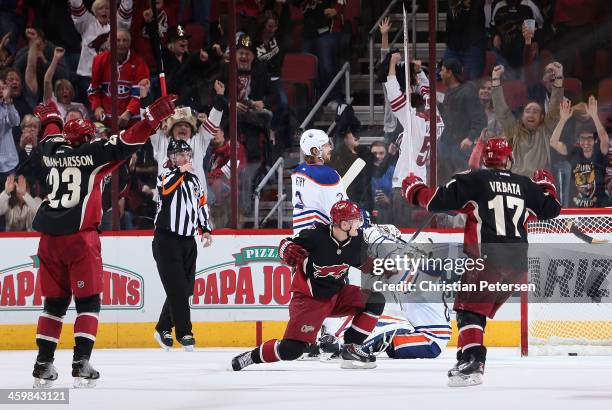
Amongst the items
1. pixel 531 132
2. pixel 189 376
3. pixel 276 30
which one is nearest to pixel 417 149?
pixel 531 132

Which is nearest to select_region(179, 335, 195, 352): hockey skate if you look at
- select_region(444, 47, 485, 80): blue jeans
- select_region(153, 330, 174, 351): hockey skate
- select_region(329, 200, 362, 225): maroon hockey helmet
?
select_region(153, 330, 174, 351): hockey skate

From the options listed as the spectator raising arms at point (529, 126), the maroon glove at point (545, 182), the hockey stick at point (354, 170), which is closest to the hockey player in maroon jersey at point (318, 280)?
the maroon glove at point (545, 182)

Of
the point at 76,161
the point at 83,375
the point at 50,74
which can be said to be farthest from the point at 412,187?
the point at 50,74

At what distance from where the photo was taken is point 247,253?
952cm

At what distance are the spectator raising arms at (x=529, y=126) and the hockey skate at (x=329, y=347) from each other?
317 cm

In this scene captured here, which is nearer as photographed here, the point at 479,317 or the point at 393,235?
the point at 479,317

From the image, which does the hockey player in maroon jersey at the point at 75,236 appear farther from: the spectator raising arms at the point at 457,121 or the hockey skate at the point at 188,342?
the spectator raising arms at the point at 457,121

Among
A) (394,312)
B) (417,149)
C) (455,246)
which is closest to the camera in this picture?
(394,312)

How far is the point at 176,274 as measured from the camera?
29.6ft

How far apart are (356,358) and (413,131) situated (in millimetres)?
3862

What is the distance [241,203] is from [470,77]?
238cm

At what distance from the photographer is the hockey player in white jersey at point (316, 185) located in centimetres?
770

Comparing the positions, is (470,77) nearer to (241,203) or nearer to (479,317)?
(241,203)

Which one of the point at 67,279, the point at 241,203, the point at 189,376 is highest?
the point at 241,203
